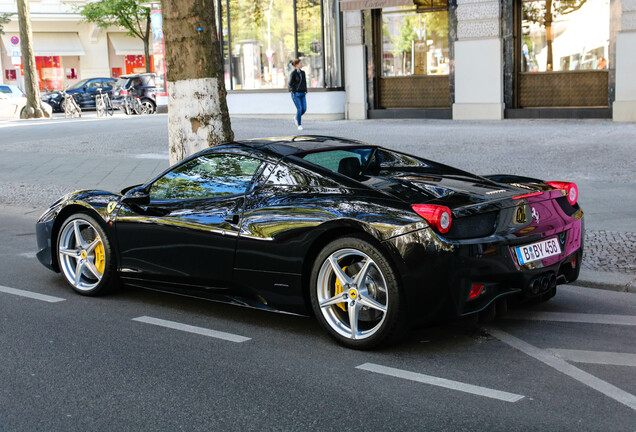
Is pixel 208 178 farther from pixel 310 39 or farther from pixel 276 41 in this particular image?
pixel 276 41

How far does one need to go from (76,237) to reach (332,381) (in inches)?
119

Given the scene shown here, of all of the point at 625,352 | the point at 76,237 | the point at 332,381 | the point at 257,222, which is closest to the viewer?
the point at 332,381

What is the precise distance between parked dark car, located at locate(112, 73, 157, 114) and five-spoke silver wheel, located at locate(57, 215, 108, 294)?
26.3 metres

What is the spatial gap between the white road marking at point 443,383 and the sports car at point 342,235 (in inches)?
9.3

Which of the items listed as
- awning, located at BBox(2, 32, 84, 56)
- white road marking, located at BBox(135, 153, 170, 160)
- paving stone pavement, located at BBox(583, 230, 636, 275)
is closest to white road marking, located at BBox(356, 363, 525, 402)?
paving stone pavement, located at BBox(583, 230, 636, 275)

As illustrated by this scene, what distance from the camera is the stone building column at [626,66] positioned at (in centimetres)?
1889

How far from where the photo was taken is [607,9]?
1973 cm

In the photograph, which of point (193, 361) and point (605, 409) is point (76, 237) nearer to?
point (193, 361)

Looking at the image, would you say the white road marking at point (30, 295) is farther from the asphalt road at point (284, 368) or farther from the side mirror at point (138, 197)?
the side mirror at point (138, 197)

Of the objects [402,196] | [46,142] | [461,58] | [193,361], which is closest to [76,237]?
[193,361]

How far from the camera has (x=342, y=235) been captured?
190 inches

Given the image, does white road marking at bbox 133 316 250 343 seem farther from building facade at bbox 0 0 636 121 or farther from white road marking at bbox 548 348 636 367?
building facade at bbox 0 0 636 121

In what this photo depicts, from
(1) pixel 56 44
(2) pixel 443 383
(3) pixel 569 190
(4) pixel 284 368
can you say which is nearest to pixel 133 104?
(1) pixel 56 44

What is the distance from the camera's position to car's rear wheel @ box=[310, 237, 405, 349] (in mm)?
4586
